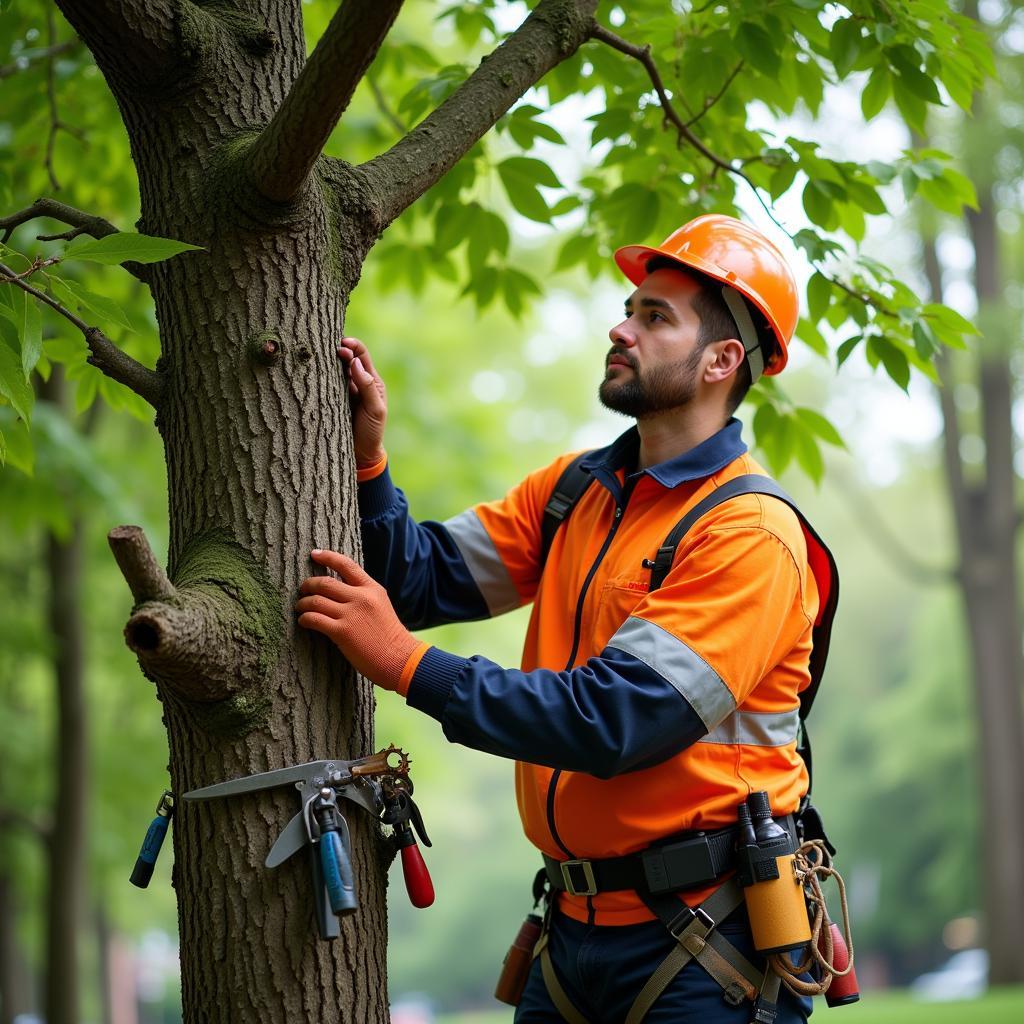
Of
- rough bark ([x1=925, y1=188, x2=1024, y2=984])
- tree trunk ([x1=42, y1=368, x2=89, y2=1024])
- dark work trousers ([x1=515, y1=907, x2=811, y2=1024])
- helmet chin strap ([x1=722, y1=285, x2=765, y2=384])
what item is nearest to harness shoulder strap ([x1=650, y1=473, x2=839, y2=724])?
helmet chin strap ([x1=722, y1=285, x2=765, y2=384])

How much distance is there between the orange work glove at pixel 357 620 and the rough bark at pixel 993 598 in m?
11.9

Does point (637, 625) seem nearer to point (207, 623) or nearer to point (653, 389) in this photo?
point (653, 389)

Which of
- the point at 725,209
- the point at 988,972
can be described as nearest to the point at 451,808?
the point at 988,972

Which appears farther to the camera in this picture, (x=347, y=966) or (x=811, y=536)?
(x=811, y=536)

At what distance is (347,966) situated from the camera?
2479mm

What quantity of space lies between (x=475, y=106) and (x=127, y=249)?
1.02 meters

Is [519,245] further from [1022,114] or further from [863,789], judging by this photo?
[863,789]

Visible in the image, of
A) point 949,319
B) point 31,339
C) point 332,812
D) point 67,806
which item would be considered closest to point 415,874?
point 332,812

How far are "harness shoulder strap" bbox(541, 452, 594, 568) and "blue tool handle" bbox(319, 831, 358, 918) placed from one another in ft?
4.17

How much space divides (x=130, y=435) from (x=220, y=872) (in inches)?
392

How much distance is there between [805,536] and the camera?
3.03 m

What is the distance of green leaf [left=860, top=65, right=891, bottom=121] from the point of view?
335 centimetres

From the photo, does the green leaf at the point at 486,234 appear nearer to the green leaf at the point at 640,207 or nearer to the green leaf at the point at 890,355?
the green leaf at the point at 640,207

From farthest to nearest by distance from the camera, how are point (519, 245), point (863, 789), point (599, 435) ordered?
1. point (863, 789)
2. point (599, 435)
3. point (519, 245)
